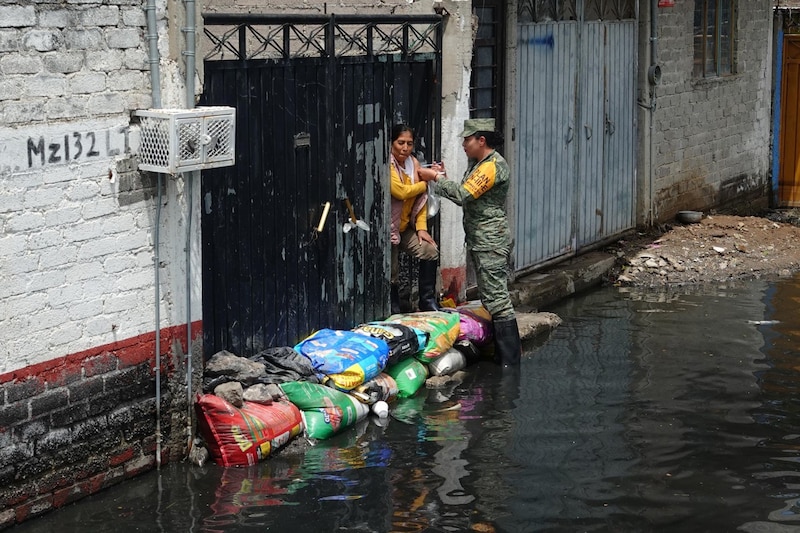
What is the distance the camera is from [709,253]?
13352 millimetres

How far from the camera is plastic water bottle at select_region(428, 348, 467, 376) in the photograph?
9211 mm

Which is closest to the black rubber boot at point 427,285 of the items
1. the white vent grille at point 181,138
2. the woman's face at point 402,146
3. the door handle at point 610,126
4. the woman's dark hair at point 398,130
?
the woman's face at point 402,146

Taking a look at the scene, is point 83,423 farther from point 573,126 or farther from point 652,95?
point 652,95

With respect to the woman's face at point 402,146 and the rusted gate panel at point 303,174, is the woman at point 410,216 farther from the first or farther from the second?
the rusted gate panel at point 303,174

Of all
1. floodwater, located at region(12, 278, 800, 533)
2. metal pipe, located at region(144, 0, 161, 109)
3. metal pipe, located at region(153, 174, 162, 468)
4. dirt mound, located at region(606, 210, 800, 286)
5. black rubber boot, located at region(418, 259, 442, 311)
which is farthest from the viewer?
dirt mound, located at region(606, 210, 800, 286)

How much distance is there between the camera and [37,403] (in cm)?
640

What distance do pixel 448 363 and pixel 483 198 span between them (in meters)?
1.27

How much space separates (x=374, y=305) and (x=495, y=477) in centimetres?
249

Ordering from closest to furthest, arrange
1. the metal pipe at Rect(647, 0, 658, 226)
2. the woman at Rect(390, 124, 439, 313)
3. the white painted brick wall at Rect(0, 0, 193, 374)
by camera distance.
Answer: the white painted brick wall at Rect(0, 0, 193, 374) < the woman at Rect(390, 124, 439, 313) < the metal pipe at Rect(647, 0, 658, 226)

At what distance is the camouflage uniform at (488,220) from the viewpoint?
9219mm

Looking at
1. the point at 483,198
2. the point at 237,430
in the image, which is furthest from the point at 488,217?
the point at 237,430

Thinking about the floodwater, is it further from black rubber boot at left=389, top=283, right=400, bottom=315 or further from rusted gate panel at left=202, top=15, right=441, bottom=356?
rusted gate panel at left=202, top=15, right=441, bottom=356

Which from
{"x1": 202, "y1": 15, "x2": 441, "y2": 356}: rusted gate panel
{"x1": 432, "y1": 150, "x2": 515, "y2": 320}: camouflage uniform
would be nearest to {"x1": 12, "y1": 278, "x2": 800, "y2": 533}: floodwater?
{"x1": 432, "y1": 150, "x2": 515, "y2": 320}: camouflage uniform

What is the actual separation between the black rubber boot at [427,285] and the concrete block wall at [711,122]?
17.1 ft
